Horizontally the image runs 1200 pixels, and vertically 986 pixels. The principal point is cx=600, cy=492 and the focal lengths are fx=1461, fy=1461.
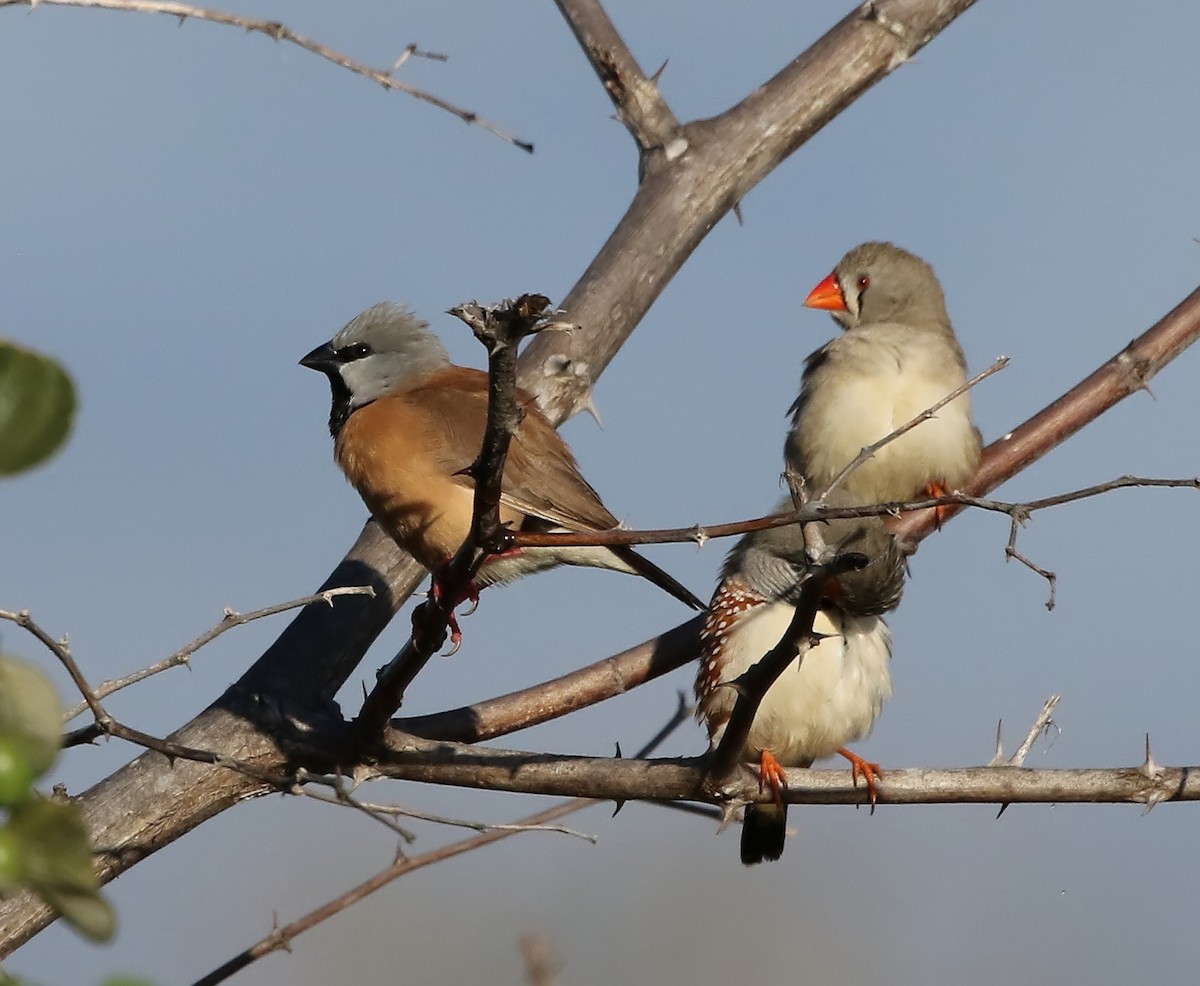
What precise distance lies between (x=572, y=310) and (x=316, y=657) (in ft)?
4.92

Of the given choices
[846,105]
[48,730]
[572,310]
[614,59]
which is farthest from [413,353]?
[48,730]

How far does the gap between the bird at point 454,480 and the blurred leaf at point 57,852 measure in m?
3.62

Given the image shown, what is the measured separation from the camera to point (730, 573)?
5137 mm

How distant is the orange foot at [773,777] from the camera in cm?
394

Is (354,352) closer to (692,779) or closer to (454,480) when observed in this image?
(454,480)

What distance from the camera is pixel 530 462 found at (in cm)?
479

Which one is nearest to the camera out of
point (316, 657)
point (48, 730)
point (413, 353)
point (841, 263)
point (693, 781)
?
point (48, 730)

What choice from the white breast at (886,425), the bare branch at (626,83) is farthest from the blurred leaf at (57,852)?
the white breast at (886,425)

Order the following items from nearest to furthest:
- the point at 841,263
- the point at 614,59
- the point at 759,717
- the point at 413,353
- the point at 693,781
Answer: the point at 693,781 < the point at 759,717 < the point at 614,59 < the point at 413,353 < the point at 841,263

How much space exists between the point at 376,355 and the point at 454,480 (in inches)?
41.2

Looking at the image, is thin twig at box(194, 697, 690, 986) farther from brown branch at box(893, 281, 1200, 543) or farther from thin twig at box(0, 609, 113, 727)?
brown branch at box(893, 281, 1200, 543)

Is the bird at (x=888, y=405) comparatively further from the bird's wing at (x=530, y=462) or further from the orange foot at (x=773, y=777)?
the orange foot at (x=773, y=777)

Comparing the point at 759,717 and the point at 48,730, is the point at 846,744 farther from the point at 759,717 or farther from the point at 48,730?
the point at 48,730

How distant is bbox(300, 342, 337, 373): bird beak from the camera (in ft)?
18.5
